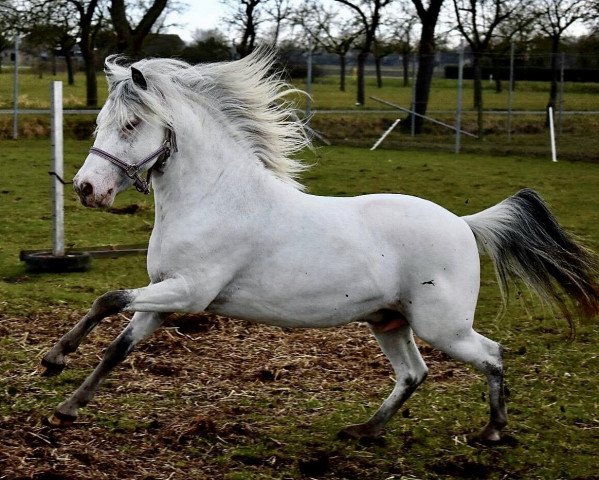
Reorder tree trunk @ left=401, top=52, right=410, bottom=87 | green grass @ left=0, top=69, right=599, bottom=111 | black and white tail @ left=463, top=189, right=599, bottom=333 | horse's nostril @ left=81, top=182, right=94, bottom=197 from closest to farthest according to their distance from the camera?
horse's nostril @ left=81, top=182, right=94, bottom=197, black and white tail @ left=463, top=189, right=599, bottom=333, green grass @ left=0, top=69, right=599, bottom=111, tree trunk @ left=401, top=52, right=410, bottom=87

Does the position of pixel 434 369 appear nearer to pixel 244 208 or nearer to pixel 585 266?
pixel 585 266

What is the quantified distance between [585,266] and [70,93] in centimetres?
2204

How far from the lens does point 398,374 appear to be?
4.84 meters

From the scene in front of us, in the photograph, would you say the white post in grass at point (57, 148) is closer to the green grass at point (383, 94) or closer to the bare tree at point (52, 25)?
the green grass at point (383, 94)

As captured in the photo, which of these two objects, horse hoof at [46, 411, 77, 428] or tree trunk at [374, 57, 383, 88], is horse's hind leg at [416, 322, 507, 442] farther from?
tree trunk at [374, 57, 383, 88]

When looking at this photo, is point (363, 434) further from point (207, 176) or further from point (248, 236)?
point (207, 176)

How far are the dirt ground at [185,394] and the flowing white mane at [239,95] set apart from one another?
130 cm

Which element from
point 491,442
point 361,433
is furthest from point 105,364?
point 491,442

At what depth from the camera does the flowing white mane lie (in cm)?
443

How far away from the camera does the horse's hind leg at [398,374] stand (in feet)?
15.5

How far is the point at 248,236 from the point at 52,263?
14.5 feet

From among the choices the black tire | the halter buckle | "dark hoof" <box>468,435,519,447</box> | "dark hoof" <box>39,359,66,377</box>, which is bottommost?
"dark hoof" <box>468,435,519,447</box>

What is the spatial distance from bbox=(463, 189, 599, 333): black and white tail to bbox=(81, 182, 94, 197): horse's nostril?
6.36 feet

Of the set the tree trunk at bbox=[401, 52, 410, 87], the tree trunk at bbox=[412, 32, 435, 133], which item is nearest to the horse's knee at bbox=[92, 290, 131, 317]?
the tree trunk at bbox=[412, 32, 435, 133]
